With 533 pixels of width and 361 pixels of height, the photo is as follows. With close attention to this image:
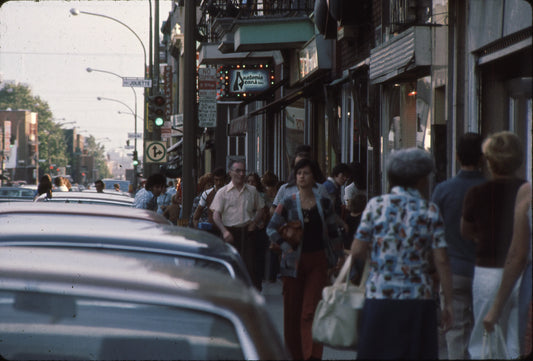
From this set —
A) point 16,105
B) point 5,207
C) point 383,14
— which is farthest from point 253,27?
point 16,105

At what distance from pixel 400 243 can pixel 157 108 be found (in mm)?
19664

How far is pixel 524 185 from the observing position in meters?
5.25

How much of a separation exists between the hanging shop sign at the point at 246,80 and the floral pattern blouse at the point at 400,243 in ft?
63.7

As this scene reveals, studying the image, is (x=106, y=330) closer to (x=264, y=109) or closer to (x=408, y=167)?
(x=408, y=167)

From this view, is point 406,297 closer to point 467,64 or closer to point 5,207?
point 5,207

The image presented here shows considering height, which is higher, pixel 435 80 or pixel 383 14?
pixel 383 14

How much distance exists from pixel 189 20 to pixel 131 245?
36.9ft

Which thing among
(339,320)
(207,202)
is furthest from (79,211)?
(207,202)

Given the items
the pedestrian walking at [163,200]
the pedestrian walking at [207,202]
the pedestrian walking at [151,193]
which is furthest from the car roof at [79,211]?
the pedestrian walking at [163,200]

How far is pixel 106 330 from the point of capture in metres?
3.58

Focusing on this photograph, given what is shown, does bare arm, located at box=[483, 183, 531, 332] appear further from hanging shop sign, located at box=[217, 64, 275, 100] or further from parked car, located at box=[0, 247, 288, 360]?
hanging shop sign, located at box=[217, 64, 275, 100]

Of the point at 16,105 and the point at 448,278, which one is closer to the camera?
the point at 448,278

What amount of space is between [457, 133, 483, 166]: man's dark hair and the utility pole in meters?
9.19

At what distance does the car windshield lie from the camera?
3.02 m
